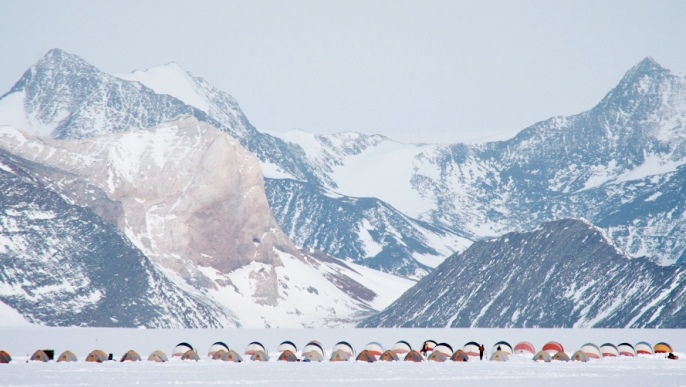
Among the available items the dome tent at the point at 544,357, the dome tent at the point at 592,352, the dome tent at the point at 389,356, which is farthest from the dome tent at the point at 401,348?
the dome tent at the point at 592,352

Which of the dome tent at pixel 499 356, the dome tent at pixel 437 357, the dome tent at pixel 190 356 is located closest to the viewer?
the dome tent at pixel 437 357

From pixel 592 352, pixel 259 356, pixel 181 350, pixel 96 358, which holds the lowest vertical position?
pixel 181 350

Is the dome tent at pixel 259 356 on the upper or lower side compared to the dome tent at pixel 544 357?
lower

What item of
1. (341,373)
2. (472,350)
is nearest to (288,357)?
(472,350)

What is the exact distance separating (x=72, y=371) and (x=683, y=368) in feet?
Result: 220

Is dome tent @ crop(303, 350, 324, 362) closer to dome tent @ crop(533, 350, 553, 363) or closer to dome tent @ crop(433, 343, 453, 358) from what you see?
dome tent @ crop(433, 343, 453, 358)

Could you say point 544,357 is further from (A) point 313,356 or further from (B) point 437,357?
(A) point 313,356

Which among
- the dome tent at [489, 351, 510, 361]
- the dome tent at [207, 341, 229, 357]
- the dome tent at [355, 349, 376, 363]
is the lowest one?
the dome tent at [207, 341, 229, 357]

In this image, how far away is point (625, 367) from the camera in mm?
139625

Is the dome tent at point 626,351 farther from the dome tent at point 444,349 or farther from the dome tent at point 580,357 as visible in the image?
the dome tent at point 444,349

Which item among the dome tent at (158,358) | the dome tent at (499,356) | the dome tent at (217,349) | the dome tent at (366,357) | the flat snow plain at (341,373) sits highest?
the flat snow plain at (341,373)

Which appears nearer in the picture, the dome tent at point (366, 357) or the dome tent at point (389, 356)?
the dome tent at point (366, 357)

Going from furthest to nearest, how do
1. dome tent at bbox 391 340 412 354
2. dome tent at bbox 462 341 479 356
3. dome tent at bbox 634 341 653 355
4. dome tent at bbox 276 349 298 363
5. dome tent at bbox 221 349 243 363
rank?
dome tent at bbox 634 341 653 355 → dome tent at bbox 391 340 412 354 → dome tent at bbox 462 341 479 356 → dome tent at bbox 276 349 298 363 → dome tent at bbox 221 349 243 363

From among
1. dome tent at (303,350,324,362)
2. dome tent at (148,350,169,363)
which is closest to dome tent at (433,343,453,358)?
dome tent at (303,350,324,362)
